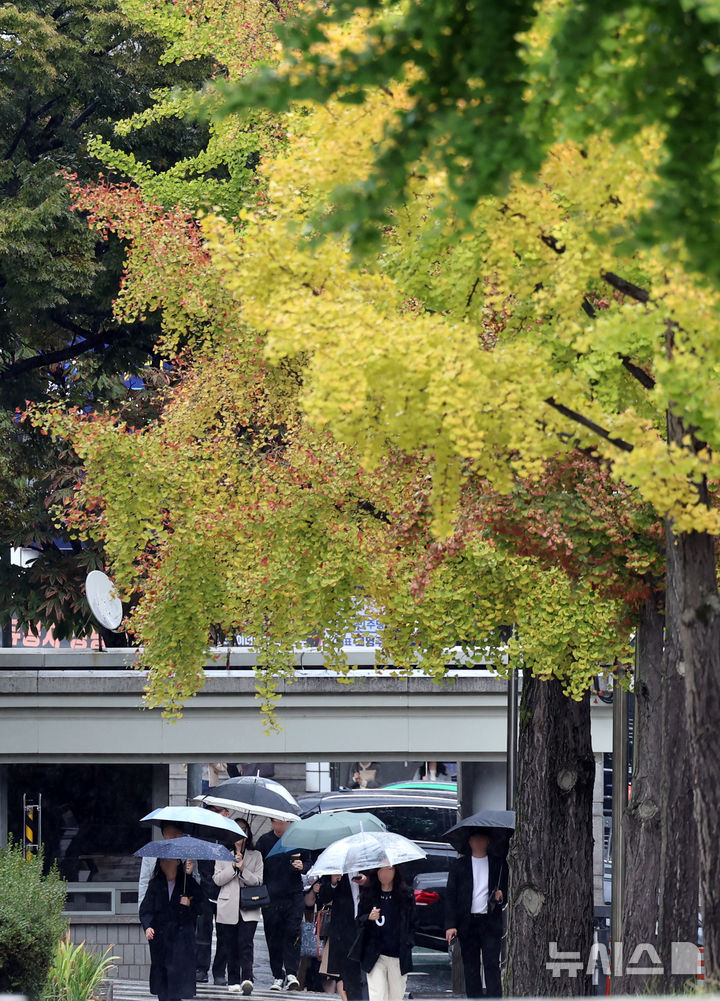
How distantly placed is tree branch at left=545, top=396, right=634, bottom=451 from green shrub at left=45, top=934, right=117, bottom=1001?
6300 mm

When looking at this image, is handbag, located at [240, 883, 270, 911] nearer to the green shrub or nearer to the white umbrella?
the white umbrella

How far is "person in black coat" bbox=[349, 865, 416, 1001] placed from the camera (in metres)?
13.0

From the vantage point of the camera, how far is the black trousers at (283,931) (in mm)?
15977

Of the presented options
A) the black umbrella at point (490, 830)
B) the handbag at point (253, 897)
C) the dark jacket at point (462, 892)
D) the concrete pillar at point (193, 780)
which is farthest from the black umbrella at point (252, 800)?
the concrete pillar at point (193, 780)

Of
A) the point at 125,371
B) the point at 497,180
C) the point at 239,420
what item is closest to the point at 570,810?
the point at 239,420

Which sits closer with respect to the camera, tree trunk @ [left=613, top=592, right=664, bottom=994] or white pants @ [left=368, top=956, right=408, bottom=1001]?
tree trunk @ [left=613, top=592, right=664, bottom=994]

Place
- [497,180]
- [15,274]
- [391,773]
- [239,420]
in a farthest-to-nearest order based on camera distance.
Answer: [391,773], [15,274], [239,420], [497,180]

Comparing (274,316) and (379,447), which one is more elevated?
(274,316)

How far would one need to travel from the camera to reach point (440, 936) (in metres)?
20.2

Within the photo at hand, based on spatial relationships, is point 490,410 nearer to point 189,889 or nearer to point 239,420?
point 239,420

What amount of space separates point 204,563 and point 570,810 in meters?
4.19

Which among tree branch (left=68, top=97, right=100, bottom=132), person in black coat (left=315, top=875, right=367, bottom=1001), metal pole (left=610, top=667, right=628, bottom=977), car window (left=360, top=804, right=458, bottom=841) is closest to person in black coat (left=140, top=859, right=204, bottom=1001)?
person in black coat (left=315, top=875, right=367, bottom=1001)

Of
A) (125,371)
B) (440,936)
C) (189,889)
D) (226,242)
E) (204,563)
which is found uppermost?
(125,371)

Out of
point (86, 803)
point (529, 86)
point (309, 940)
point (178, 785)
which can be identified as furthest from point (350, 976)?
point (178, 785)
